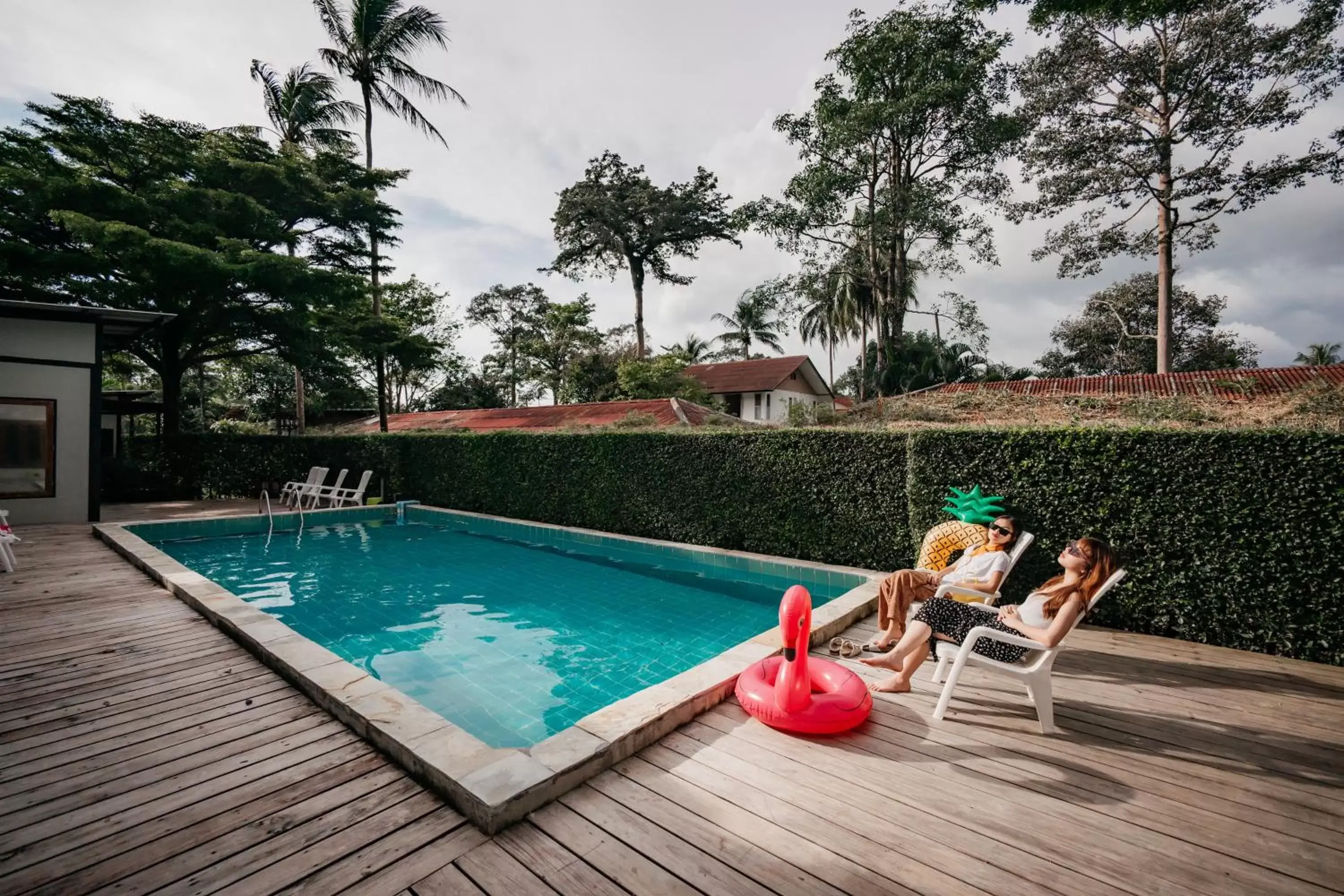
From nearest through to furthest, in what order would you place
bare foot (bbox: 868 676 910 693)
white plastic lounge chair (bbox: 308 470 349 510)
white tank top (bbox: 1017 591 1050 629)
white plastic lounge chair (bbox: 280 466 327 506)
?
white tank top (bbox: 1017 591 1050 629) → bare foot (bbox: 868 676 910 693) → white plastic lounge chair (bbox: 308 470 349 510) → white plastic lounge chair (bbox: 280 466 327 506)

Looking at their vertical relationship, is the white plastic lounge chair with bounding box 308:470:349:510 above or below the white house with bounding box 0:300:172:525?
below

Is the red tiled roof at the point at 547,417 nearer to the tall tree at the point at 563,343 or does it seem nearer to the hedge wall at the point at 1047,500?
the tall tree at the point at 563,343

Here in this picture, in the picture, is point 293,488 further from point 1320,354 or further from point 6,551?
point 1320,354

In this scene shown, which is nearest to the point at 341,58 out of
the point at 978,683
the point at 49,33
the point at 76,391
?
the point at 49,33

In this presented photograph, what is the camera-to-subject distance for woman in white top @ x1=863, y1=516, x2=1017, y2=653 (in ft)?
13.2

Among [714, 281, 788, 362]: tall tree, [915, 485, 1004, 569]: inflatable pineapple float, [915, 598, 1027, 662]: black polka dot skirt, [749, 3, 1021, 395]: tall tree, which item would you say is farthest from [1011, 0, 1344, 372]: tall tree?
[714, 281, 788, 362]: tall tree

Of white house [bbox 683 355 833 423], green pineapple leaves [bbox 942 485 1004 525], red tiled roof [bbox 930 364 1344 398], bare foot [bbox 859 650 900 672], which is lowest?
bare foot [bbox 859 650 900 672]

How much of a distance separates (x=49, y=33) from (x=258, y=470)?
1138 cm

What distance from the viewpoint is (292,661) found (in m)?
3.70

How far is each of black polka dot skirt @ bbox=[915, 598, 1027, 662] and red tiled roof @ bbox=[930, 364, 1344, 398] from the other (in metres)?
14.2

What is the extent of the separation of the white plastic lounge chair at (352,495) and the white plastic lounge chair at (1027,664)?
1316 centimetres

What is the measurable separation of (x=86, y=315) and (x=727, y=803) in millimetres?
13148

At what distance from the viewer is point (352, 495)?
46.4ft

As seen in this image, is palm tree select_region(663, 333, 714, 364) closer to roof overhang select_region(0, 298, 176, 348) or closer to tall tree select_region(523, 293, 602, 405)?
tall tree select_region(523, 293, 602, 405)
